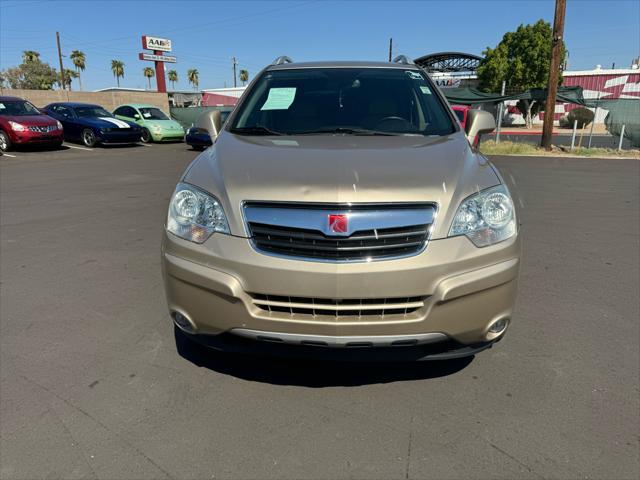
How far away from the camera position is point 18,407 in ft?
7.89

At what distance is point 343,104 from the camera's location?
3.44m

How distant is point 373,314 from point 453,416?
74 cm

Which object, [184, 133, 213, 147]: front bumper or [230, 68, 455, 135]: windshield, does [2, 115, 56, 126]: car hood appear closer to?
[184, 133, 213, 147]: front bumper

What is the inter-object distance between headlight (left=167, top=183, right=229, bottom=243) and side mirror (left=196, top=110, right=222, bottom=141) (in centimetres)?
114

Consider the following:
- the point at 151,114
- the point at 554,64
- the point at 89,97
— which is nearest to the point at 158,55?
the point at 89,97

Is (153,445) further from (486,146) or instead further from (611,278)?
(486,146)

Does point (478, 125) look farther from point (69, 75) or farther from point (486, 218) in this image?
point (69, 75)

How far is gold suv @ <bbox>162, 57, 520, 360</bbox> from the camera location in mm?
2070

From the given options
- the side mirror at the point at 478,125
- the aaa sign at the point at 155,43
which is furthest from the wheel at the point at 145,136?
the aaa sign at the point at 155,43

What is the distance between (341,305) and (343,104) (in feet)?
6.10

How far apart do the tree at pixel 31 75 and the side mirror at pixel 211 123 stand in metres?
75.5

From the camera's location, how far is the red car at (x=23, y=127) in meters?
14.1

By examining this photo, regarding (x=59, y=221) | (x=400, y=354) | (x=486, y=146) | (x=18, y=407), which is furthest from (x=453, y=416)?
(x=486, y=146)

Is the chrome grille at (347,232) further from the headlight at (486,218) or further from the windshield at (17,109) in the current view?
the windshield at (17,109)
